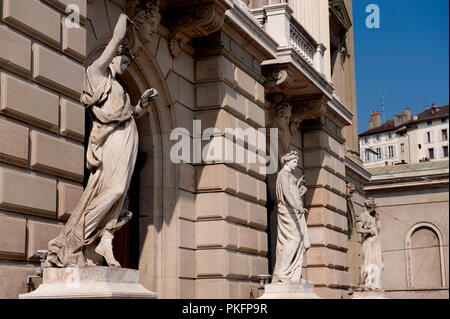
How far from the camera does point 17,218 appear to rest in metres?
9.32

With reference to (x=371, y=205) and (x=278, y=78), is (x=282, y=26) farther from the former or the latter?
(x=371, y=205)

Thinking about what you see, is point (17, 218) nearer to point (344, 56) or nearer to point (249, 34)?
point (249, 34)

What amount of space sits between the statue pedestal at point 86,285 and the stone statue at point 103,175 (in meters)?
0.19

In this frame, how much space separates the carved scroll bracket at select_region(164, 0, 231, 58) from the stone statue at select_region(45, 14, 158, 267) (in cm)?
601

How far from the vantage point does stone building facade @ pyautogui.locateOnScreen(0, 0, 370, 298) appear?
9.59m

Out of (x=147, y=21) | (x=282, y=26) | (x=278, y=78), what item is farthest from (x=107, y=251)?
(x=282, y=26)

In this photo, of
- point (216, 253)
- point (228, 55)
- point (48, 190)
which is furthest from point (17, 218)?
point (228, 55)

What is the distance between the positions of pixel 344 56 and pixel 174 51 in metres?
16.9

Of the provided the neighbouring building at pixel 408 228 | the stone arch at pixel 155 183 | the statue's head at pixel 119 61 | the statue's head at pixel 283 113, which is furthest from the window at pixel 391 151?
the statue's head at pixel 119 61

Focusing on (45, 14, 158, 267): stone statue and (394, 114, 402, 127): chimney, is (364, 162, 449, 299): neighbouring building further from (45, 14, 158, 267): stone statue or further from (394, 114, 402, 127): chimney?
(45, 14, 158, 267): stone statue

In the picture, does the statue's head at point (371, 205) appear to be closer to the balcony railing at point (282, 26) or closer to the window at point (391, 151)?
the balcony railing at point (282, 26)

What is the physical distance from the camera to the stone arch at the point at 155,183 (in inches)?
560

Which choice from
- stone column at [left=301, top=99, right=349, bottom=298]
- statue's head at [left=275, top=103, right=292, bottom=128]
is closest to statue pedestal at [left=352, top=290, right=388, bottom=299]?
stone column at [left=301, top=99, right=349, bottom=298]

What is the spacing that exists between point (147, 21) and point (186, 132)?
2515 millimetres
